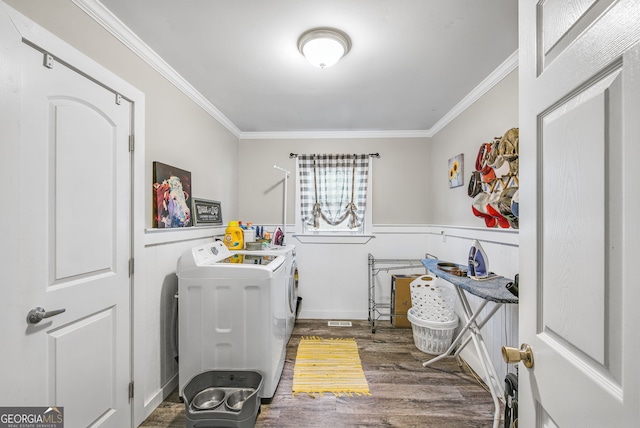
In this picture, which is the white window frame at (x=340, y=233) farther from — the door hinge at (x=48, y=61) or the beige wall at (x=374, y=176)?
the door hinge at (x=48, y=61)

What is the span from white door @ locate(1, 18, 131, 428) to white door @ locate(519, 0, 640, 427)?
5.61 ft

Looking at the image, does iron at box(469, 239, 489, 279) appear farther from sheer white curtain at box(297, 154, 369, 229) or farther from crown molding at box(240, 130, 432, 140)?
crown molding at box(240, 130, 432, 140)

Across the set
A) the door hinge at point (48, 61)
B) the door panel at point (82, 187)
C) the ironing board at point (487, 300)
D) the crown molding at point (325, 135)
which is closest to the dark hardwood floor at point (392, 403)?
the ironing board at point (487, 300)

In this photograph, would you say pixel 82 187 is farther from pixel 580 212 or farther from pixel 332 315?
pixel 332 315

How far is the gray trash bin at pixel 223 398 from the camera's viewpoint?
4.80 feet

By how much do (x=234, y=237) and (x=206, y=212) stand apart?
0.35 meters

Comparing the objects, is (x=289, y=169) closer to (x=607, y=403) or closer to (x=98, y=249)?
(x=98, y=249)

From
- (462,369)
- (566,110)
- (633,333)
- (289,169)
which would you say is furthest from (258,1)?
(462,369)

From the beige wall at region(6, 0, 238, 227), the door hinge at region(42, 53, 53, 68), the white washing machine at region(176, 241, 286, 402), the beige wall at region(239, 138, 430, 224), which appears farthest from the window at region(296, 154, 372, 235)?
the door hinge at region(42, 53, 53, 68)

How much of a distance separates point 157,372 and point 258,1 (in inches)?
92.7

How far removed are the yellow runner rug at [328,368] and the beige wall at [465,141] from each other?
5.29 feet

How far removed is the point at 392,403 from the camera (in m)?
1.89

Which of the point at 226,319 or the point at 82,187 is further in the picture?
→ the point at 226,319

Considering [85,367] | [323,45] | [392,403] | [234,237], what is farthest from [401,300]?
[85,367]
